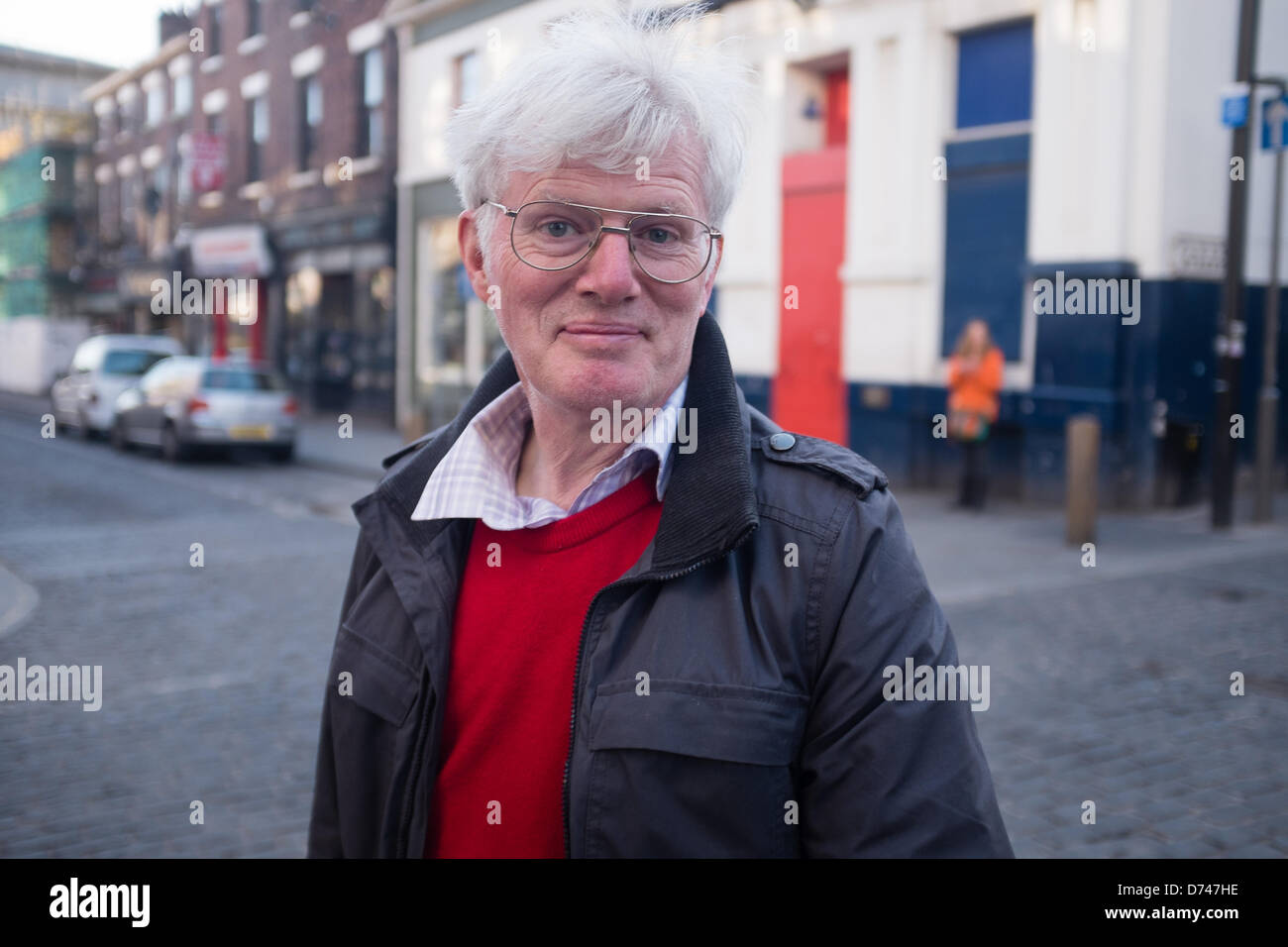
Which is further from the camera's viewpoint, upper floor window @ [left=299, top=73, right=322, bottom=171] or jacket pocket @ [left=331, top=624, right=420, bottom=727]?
upper floor window @ [left=299, top=73, right=322, bottom=171]

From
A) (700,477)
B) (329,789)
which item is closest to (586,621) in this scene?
(700,477)

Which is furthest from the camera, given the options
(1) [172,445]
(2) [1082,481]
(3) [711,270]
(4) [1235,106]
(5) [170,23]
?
(5) [170,23]

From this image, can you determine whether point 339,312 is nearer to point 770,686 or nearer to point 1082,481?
point 1082,481

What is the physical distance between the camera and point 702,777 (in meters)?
1.57

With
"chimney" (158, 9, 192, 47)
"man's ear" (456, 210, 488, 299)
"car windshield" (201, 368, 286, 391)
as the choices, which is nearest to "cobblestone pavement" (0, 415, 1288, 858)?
"man's ear" (456, 210, 488, 299)

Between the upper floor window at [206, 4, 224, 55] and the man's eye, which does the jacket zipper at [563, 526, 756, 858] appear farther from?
the upper floor window at [206, 4, 224, 55]

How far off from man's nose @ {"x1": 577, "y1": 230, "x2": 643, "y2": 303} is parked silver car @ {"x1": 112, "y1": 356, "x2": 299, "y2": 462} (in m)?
15.6

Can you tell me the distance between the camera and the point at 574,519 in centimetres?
186

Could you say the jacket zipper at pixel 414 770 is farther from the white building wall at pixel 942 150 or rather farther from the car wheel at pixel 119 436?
the car wheel at pixel 119 436

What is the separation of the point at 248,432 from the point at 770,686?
15940 mm

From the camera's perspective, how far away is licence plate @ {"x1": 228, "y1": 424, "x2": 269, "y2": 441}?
1639 cm

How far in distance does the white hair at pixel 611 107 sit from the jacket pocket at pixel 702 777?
2.53 feet

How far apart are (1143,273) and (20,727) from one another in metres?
10.2
